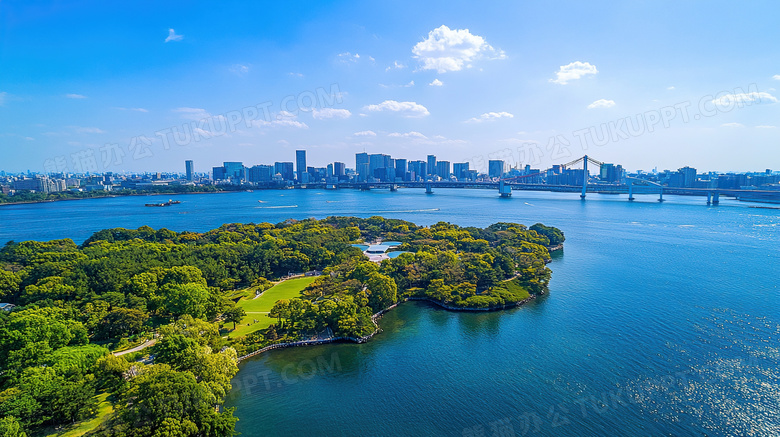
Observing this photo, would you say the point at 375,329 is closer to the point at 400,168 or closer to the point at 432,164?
the point at 400,168

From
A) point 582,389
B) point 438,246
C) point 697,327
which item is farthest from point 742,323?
point 438,246

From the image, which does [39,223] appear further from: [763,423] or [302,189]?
[302,189]

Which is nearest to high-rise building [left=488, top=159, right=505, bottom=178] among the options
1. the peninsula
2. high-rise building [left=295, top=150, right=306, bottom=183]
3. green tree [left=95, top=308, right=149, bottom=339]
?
high-rise building [left=295, top=150, right=306, bottom=183]

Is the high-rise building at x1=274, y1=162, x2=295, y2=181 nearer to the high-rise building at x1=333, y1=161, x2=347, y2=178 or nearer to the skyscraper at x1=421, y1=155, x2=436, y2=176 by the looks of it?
the high-rise building at x1=333, y1=161, x2=347, y2=178

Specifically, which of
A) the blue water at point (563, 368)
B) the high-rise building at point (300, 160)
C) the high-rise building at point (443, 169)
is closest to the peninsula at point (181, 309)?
the blue water at point (563, 368)

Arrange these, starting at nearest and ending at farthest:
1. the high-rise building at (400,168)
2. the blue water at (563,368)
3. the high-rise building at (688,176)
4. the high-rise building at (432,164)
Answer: the blue water at (563,368), the high-rise building at (688,176), the high-rise building at (400,168), the high-rise building at (432,164)

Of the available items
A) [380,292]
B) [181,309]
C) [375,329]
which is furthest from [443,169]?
[181,309]

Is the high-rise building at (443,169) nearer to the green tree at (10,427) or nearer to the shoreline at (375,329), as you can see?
the shoreline at (375,329)
